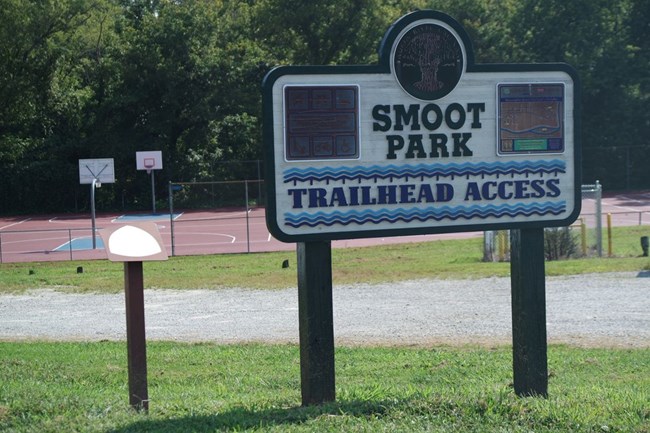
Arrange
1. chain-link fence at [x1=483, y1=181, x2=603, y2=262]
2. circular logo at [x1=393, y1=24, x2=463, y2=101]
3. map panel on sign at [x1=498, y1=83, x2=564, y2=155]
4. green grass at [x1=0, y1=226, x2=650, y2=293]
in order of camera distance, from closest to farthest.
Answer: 1. circular logo at [x1=393, y1=24, x2=463, y2=101]
2. map panel on sign at [x1=498, y1=83, x2=564, y2=155]
3. green grass at [x1=0, y1=226, x2=650, y2=293]
4. chain-link fence at [x1=483, y1=181, x2=603, y2=262]

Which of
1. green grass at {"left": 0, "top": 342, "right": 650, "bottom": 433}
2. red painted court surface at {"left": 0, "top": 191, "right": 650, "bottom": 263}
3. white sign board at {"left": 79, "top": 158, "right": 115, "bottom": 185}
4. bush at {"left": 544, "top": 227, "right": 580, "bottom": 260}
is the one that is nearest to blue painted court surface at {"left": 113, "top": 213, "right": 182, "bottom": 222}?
red painted court surface at {"left": 0, "top": 191, "right": 650, "bottom": 263}

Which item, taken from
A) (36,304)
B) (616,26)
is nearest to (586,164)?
(616,26)

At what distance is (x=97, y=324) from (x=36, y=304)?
348 cm

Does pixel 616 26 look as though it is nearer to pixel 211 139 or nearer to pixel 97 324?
pixel 211 139

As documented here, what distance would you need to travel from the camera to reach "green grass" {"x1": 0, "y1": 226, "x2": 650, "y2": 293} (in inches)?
834

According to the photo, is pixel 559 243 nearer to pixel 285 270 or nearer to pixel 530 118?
pixel 285 270

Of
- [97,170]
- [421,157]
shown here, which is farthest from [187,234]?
[421,157]

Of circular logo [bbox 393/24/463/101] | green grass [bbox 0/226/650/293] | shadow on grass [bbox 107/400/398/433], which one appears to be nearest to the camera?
shadow on grass [bbox 107/400/398/433]

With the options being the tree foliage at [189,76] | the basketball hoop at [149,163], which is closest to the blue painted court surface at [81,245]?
the basketball hoop at [149,163]

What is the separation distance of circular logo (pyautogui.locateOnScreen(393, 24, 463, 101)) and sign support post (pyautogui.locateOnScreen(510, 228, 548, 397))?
5.05ft

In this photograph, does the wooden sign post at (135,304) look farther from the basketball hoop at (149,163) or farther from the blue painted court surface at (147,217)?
the basketball hoop at (149,163)

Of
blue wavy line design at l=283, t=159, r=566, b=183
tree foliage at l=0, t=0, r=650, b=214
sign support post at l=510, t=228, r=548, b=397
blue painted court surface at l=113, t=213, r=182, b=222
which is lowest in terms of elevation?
blue painted court surface at l=113, t=213, r=182, b=222

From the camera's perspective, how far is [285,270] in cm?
2331

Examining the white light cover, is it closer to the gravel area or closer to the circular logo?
the circular logo
